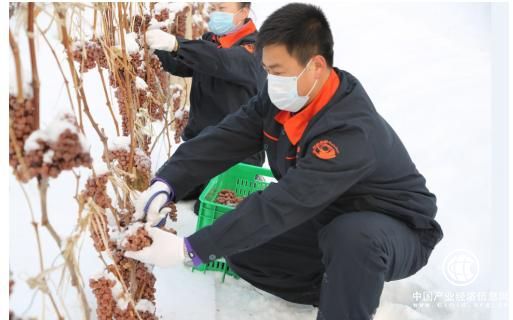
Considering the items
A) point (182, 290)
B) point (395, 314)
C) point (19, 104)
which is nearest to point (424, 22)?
point (395, 314)

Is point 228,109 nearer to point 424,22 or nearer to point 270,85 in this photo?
point 270,85

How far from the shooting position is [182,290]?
57.0 inches

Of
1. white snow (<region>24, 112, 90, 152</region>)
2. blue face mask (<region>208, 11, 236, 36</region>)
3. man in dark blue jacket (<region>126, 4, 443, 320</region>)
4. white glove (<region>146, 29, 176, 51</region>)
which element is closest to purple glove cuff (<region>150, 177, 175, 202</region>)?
man in dark blue jacket (<region>126, 4, 443, 320</region>)

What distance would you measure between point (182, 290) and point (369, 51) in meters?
3.18

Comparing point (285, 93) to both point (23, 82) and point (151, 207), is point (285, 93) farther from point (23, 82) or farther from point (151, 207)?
point (23, 82)

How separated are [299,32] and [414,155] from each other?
1.82m

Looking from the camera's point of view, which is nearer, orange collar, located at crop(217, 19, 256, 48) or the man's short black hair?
the man's short black hair

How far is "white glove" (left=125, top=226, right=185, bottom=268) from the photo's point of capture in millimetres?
1005

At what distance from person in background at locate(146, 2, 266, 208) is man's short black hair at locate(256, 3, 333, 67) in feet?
1.87

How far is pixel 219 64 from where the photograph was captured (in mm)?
1755

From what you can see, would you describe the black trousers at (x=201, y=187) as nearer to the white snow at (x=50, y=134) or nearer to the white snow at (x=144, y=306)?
the white snow at (x=144, y=306)

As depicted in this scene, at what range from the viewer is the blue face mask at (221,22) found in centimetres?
187

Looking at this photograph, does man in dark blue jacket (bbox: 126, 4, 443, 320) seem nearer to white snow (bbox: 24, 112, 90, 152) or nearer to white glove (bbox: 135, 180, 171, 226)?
white glove (bbox: 135, 180, 171, 226)

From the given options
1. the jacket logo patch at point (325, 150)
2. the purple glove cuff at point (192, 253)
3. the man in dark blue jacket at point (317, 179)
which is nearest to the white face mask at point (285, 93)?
the man in dark blue jacket at point (317, 179)
